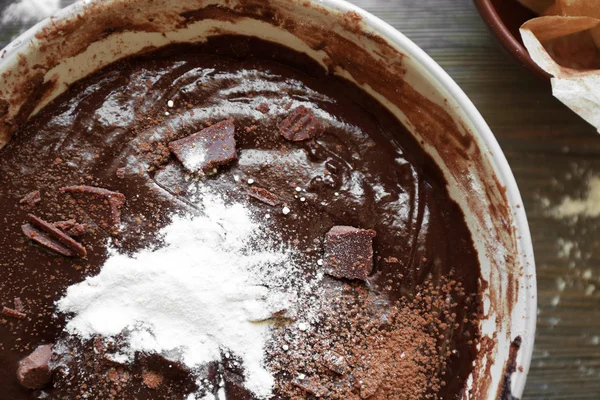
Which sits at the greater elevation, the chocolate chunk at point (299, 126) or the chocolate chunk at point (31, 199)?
the chocolate chunk at point (31, 199)

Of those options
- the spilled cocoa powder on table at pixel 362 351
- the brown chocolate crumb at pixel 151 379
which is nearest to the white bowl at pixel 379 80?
the spilled cocoa powder on table at pixel 362 351

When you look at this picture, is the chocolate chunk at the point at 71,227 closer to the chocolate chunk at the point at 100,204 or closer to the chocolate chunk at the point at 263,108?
the chocolate chunk at the point at 100,204

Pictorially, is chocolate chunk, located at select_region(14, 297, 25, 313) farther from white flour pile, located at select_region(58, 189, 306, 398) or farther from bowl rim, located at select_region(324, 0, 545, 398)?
bowl rim, located at select_region(324, 0, 545, 398)

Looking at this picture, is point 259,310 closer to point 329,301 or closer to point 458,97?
point 329,301

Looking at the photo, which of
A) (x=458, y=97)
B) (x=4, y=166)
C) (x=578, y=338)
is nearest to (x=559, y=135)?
(x=458, y=97)

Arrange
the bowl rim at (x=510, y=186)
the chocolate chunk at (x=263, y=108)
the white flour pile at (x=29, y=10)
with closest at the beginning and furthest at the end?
the bowl rim at (x=510, y=186) → the chocolate chunk at (x=263, y=108) → the white flour pile at (x=29, y=10)

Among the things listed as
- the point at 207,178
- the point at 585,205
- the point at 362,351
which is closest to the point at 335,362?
the point at 362,351
